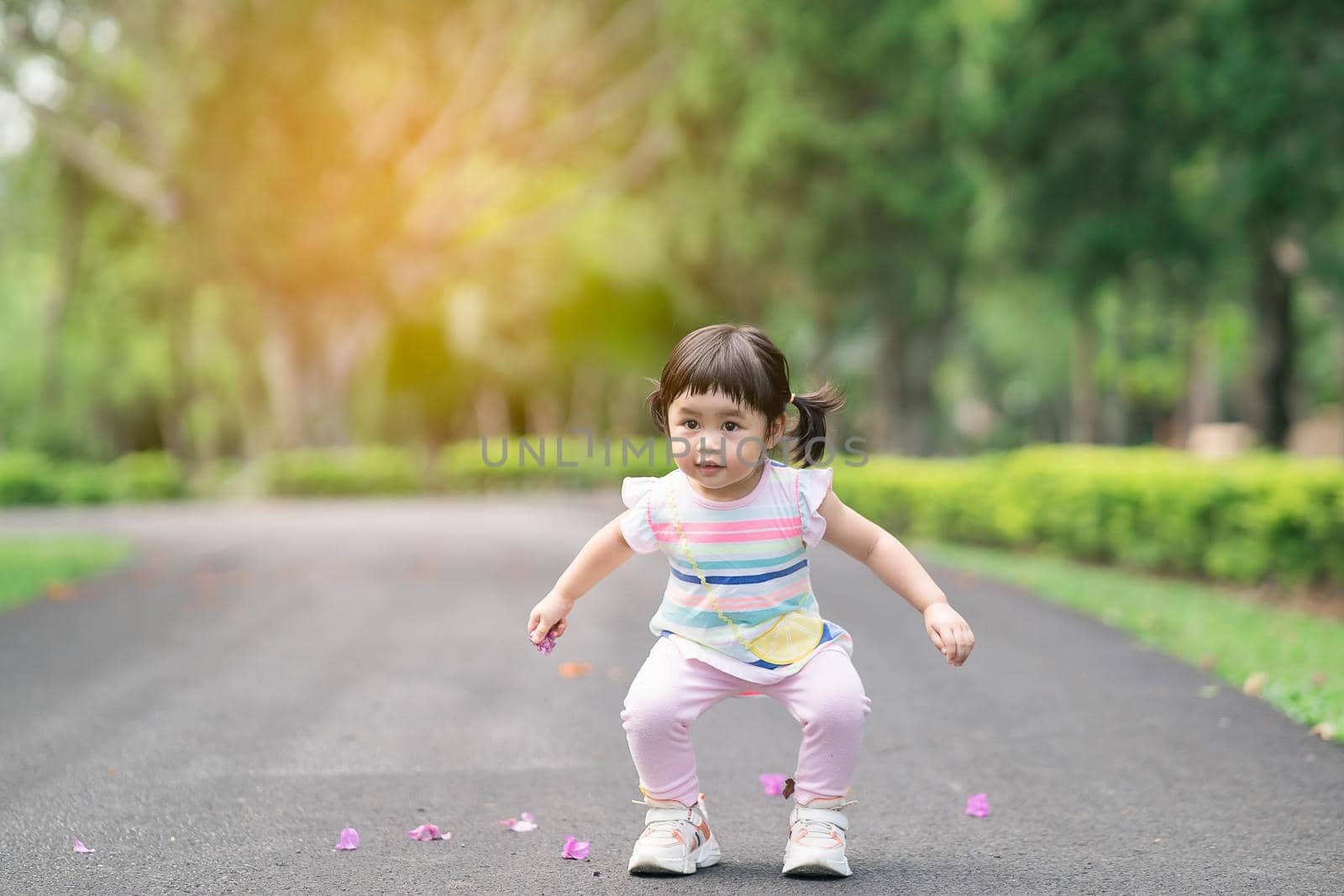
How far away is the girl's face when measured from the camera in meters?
3.65

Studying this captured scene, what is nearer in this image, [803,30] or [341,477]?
[803,30]

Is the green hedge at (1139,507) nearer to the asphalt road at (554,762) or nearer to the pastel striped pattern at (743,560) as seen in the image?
the asphalt road at (554,762)

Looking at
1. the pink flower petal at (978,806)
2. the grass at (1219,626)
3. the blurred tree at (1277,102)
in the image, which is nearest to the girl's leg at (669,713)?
the pink flower petal at (978,806)

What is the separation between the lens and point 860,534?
3902mm

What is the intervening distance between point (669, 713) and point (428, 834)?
989mm

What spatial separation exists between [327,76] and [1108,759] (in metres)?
23.1

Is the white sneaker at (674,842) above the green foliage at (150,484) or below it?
above

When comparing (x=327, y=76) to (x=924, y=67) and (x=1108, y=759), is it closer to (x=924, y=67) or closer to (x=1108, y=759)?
(x=924, y=67)

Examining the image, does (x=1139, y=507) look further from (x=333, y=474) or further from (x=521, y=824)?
(x=333, y=474)

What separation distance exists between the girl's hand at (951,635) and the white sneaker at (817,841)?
53 cm

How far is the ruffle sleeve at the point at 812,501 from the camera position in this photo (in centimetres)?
379

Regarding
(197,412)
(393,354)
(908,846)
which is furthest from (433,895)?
(197,412)

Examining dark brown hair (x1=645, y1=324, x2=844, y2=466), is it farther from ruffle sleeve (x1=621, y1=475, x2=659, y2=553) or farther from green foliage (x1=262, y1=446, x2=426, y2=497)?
green foliage (x1=262, y1=446, x2=426, y2=497)

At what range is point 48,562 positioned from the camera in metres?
13.9
